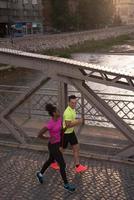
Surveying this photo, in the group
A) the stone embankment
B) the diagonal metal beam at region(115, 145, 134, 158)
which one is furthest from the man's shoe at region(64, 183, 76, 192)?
the stone embankment

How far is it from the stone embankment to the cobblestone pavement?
123 feet

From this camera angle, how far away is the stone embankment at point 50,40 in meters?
49.1

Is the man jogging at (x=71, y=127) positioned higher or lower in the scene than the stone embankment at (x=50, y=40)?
higher

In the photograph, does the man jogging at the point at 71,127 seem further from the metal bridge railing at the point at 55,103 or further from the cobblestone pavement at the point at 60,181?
the metal bridge railing at the point at 55,103

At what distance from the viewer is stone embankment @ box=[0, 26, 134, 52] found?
161 feet

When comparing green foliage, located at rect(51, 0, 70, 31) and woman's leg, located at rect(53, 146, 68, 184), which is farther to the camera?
green foliage, located at rect(51, 0, 70, 31)

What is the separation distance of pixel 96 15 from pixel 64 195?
83104 mm

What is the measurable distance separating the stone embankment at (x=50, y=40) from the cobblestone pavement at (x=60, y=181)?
37.4 meters

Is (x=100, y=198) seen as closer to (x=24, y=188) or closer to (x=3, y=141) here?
(x=24, y=188)

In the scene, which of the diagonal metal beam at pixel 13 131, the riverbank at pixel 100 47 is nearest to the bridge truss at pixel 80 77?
the diagonal metal beam at pixel 13 131

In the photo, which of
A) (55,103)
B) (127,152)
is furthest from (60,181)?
(55,103)

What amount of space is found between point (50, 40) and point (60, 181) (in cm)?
5028

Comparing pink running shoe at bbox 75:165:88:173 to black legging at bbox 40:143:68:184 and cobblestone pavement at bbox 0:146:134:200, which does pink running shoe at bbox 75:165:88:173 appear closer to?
cobblestone pavement at bbox 0:146:134:200

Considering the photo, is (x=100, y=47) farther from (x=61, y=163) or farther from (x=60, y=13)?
(x=61, y=163)
